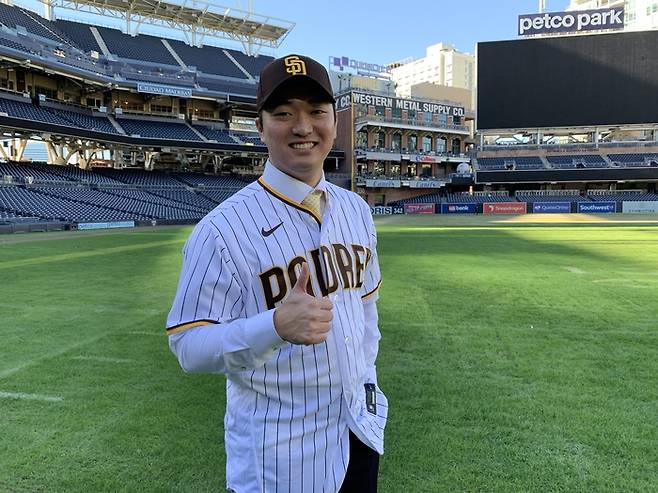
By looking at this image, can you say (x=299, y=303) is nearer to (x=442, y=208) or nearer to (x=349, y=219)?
(x=349, y=219)

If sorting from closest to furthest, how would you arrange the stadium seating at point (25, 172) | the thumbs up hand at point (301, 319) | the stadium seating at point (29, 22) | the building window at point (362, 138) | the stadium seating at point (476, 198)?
the thumbs up hand at point (301, 319) → the stadium seating at point (25, 172) → the stadium seating at point (29, 22) → the stadium seating at point (476, 198) → the building window at point (362, 138)

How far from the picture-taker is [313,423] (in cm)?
196

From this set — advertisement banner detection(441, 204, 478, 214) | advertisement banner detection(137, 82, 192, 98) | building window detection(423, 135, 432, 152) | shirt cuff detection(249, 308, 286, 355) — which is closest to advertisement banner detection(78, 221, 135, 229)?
advertisement banner detection(137, 82, 192, 98)

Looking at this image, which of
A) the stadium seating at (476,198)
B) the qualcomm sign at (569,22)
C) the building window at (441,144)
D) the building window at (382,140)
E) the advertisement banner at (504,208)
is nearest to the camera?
the advertisement banner at (504,208)

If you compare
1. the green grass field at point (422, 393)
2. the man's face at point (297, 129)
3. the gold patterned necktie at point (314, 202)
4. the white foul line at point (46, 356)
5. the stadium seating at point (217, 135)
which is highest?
the stadium seating at point (217, 135)

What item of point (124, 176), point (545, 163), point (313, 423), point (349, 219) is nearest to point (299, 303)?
point (313, 423)

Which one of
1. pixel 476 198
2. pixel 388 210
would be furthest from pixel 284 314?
pixel 476 198

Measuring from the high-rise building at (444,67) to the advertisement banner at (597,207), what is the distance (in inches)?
4567

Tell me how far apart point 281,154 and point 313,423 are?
1.12m

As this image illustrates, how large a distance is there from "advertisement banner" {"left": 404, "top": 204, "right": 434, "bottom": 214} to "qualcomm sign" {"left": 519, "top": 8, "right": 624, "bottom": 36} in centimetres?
2809

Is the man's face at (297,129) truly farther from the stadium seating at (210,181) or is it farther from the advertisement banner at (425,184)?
the advertisement banner at (425,184)

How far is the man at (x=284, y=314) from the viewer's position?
5.69ft

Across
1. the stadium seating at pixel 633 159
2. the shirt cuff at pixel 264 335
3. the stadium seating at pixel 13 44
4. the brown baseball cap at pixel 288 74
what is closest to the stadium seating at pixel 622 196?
the stadium seating at pixel 633 159

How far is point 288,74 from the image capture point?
196 centimetres
